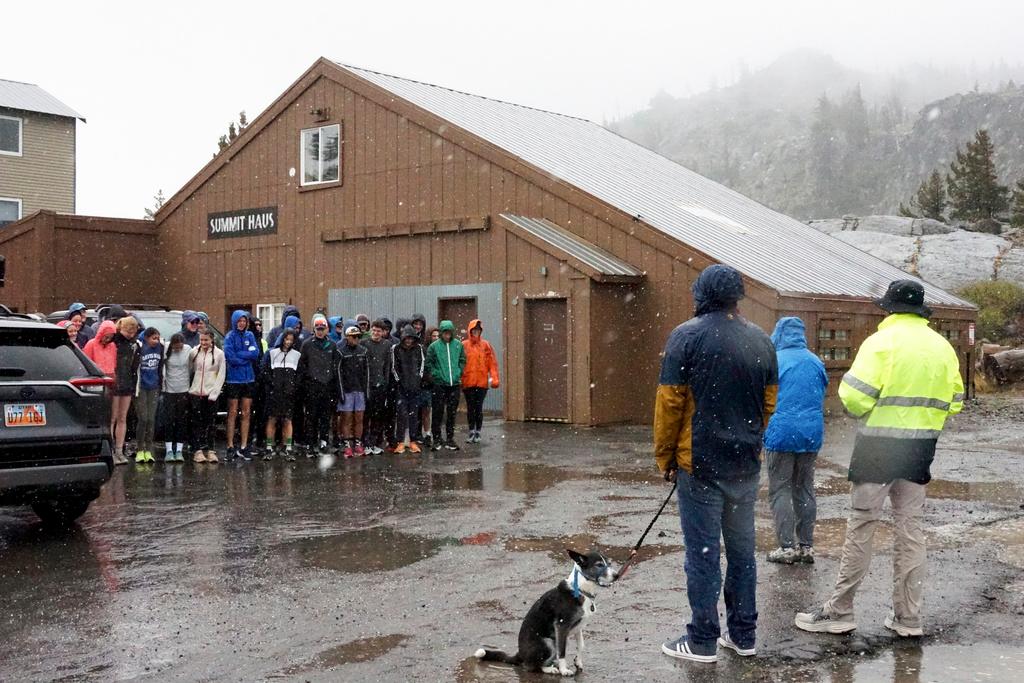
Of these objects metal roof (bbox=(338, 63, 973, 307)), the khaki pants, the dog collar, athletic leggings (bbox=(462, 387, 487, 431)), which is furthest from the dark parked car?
metal roof (bbox=(338, 63, 973, 307))

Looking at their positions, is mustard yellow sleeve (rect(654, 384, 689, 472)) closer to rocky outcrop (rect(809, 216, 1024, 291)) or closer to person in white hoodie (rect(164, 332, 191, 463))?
person in white hoodie (rect(164, 332, 191, 463))

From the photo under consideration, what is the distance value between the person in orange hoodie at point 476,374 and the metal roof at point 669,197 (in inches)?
196

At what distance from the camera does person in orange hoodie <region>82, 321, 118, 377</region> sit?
13.0 m

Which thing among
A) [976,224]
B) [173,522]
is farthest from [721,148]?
[173,522]

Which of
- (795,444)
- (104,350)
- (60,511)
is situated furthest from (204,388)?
(795,444)

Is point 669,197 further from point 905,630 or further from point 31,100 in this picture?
point 31,100

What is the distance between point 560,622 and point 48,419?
199 inches

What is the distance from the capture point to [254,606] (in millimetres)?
6652

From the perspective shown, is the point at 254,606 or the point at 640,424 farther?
the point at 640,424

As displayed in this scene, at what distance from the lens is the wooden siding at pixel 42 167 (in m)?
36.1

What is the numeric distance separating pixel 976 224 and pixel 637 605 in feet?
154

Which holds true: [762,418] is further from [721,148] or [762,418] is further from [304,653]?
[721,148]

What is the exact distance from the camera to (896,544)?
615cm

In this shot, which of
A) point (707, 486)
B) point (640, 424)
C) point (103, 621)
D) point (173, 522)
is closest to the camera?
point (707, 486)
